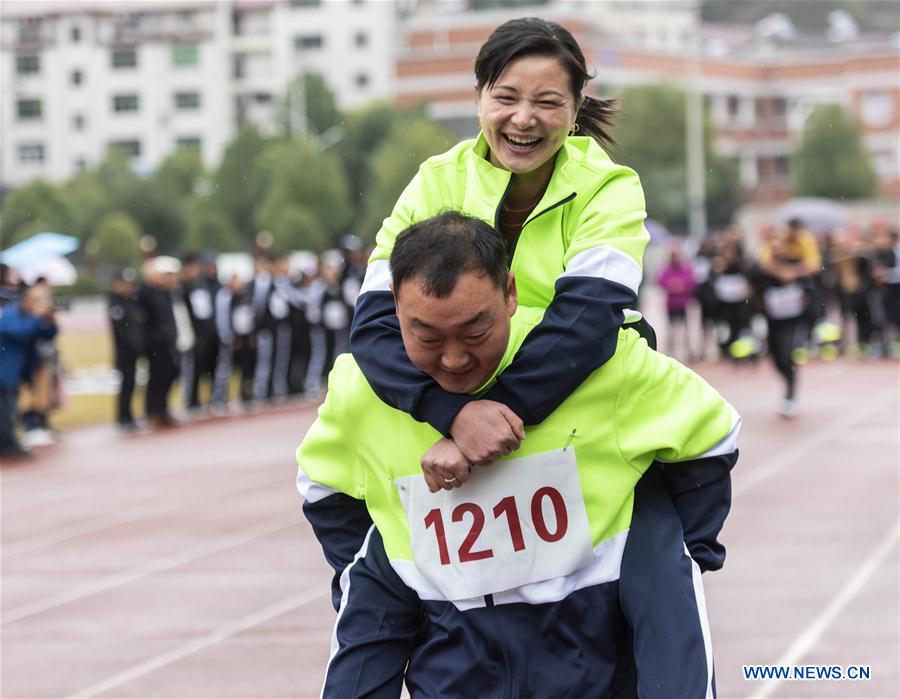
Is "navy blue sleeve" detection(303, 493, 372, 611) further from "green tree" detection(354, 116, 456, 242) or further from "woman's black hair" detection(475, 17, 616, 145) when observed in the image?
"green tree" detection(354, 116, 456, 242)

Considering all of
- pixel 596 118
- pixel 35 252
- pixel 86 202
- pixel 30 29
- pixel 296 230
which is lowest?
pixel 296 230

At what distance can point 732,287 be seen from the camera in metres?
22.7

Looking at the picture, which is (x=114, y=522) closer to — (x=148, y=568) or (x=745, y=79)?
(x=148, y=568)

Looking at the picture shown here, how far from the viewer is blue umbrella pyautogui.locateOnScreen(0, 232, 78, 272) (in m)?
16.2

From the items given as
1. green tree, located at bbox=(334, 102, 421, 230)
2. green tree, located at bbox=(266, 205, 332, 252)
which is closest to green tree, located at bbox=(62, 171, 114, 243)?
green tree, located at bbox=(266, 205, 332, 252)

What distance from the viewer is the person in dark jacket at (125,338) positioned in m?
17.1

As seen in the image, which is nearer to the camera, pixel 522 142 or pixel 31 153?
pixel 522 142

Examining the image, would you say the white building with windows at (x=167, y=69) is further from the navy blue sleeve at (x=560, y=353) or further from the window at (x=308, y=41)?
the navy blue sleeve at (x=560, y=353)

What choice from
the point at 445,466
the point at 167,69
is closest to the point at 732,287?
the point at 445,466

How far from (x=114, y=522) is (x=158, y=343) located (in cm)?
711

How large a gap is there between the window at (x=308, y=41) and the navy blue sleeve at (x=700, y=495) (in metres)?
103

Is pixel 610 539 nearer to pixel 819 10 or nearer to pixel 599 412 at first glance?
pixel 599 412

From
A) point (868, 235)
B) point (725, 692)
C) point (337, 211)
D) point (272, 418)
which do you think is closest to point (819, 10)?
point (337, 211)

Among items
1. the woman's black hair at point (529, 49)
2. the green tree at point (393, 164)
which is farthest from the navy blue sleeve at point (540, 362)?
the green tree at point (393, 164)
